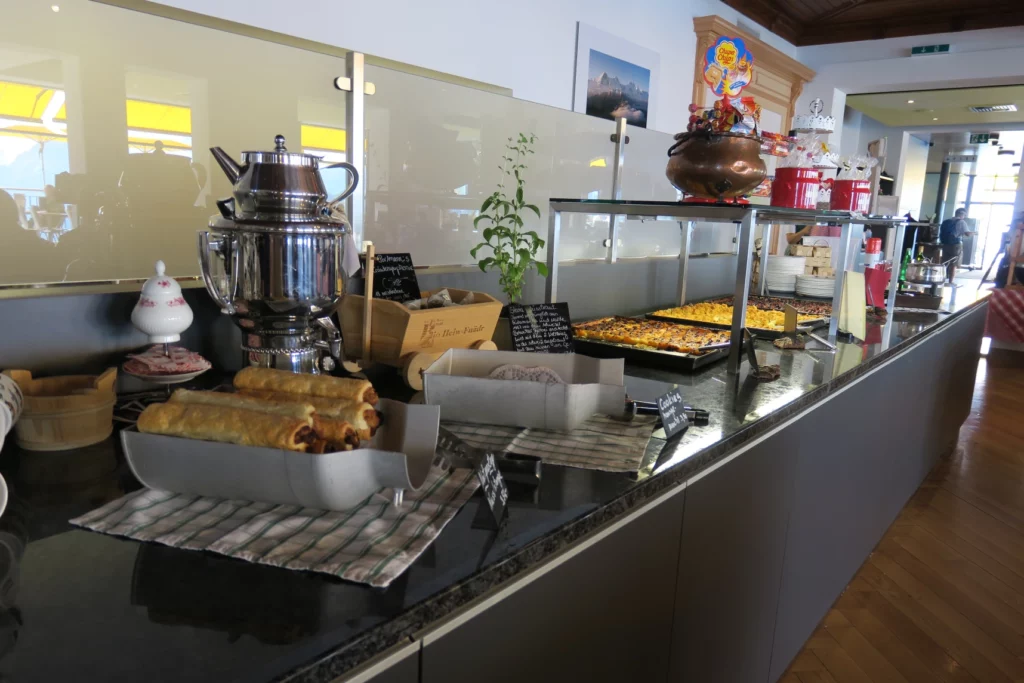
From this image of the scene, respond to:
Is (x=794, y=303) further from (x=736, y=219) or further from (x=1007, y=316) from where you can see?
(x=1007, y=316)

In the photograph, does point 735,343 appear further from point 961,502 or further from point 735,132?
point 961,502

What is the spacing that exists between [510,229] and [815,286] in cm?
171

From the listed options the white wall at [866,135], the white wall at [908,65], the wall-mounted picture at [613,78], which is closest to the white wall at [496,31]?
the wall-mounted picture at [613,78]

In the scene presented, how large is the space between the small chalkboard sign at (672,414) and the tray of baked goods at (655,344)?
47 cm

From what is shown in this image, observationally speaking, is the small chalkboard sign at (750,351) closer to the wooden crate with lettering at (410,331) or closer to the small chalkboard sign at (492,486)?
the wooden crate with lettering at (410,331)

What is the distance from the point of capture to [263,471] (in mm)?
694

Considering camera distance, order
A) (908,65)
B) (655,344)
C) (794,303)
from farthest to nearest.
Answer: (908,65)
(794,303)
(655,344)

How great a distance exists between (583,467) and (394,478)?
30 cm

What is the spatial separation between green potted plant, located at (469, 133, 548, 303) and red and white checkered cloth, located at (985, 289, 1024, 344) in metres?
5.98

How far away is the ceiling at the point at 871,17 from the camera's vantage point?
4.66 metres

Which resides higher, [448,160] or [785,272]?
[448,160]

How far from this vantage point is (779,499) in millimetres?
1411

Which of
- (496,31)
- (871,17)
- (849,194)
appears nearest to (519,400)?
(849,194)

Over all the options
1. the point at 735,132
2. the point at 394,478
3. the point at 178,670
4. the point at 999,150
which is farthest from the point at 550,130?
the point at 999,150
